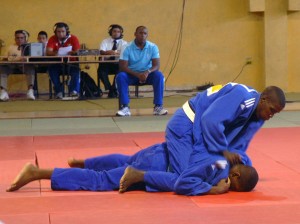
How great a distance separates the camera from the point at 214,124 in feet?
20.3

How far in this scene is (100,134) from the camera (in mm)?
10641

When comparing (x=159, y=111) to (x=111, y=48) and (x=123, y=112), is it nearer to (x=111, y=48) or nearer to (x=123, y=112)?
(x=123, y=112)

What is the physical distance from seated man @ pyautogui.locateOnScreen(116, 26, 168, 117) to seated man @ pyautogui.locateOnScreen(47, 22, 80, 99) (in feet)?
6.50

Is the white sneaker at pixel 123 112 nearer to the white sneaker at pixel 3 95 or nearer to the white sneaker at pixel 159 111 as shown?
the white sneaker at pixel 159 111

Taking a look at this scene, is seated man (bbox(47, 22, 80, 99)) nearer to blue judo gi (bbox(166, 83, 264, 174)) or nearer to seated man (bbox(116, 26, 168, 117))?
seated man (bbox(116, 26, 168, 117))

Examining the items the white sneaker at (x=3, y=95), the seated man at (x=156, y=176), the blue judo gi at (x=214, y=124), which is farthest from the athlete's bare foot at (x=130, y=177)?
the white sneaker at (x=3, y=95)

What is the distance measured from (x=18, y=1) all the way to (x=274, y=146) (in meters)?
8.28

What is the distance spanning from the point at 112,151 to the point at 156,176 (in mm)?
2545

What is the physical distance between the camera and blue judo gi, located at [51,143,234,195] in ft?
20.7

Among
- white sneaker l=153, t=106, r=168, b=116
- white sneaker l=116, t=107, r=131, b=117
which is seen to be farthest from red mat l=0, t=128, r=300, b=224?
white sneaker l=153, t=106, r=168, b=116

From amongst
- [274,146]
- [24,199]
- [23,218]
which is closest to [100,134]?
[274,146]

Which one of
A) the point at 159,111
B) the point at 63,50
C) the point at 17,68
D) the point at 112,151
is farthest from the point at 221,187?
the point at 17,68

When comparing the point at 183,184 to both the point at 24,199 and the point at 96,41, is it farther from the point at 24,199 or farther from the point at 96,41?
the point at 96,41

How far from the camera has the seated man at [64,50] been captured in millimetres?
14617
